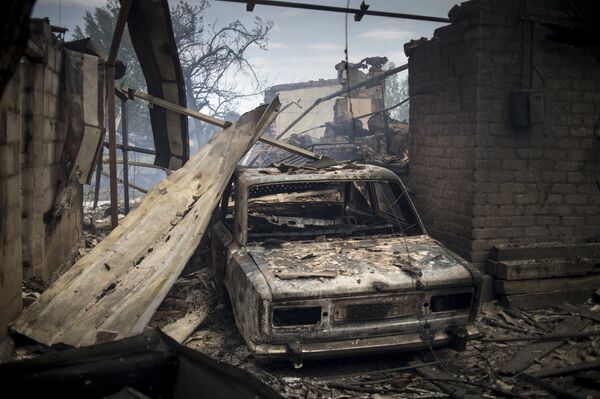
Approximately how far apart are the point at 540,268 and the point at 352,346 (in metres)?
3.16

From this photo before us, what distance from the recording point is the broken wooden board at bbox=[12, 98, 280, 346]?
376 cm

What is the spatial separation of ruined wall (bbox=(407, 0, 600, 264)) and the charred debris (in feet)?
0.07

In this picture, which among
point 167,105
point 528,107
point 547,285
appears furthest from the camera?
point 167,105

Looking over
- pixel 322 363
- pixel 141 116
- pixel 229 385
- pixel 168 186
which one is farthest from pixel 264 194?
pixel 141 116

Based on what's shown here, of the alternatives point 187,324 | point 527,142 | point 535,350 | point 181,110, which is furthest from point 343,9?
point 535,350

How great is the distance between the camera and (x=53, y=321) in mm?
3910

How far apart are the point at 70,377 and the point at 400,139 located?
9.24 m

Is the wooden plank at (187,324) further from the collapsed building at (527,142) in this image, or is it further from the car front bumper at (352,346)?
the collapsed building at (527,142)

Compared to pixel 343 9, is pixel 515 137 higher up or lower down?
lower down

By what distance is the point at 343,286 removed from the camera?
3.56 m

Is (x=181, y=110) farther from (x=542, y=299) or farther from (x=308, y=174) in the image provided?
(x=542, y=299)

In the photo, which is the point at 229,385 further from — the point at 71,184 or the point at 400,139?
the point at 400,139

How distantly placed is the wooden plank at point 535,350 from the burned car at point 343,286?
475 millimetres

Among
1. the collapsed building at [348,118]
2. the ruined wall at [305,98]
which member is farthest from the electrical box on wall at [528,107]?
the ruined wall at [305,98]
